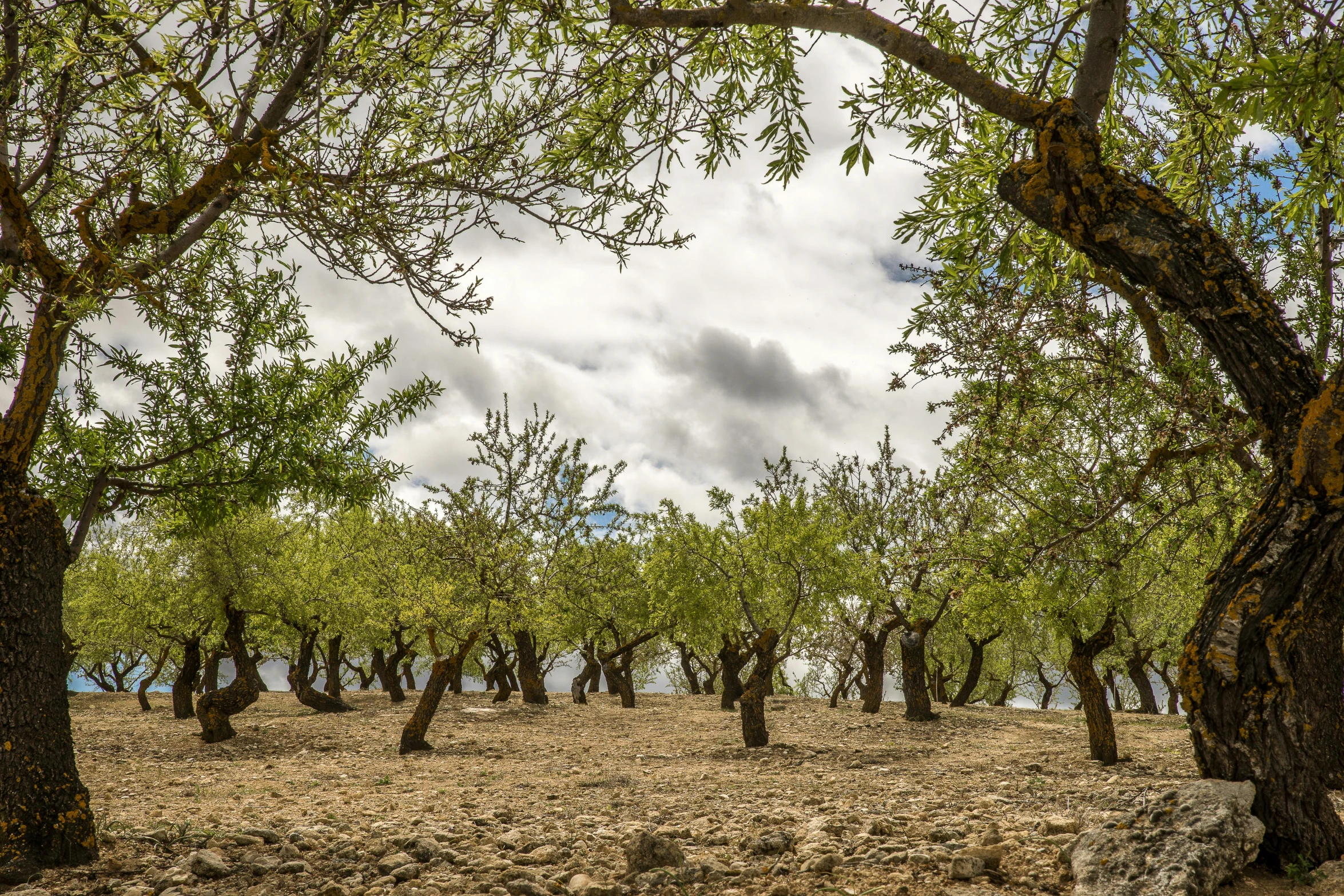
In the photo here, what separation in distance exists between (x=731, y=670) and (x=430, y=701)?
988 cm

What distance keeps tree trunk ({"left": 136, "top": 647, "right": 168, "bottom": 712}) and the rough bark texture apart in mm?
31044

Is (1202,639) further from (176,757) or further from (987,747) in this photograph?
(176,757)

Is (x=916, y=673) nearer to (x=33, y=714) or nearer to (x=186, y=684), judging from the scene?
(x=33, y=714)

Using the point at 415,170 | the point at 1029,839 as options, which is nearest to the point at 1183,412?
the point at 1029,839

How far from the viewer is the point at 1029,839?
5793mm

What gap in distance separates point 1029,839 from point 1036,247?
551 centimetres

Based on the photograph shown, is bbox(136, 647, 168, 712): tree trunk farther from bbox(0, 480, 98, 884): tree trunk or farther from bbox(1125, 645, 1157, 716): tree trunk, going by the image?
bbox(1125, 645, 1157, 716): tree trunk

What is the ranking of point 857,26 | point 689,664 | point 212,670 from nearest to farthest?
point 857,26
point 212,670
point 689,664

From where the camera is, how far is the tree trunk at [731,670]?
2008 cm

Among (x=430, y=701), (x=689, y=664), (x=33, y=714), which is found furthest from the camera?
(x=689, y=664)

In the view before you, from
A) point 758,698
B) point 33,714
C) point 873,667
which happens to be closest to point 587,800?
point 33,714

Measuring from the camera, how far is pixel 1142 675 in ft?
95.2

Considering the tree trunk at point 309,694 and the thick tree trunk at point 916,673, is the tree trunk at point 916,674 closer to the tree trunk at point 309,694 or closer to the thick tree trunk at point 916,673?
the thick tree trunk at point 916,673

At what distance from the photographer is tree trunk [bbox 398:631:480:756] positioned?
16438 mm
